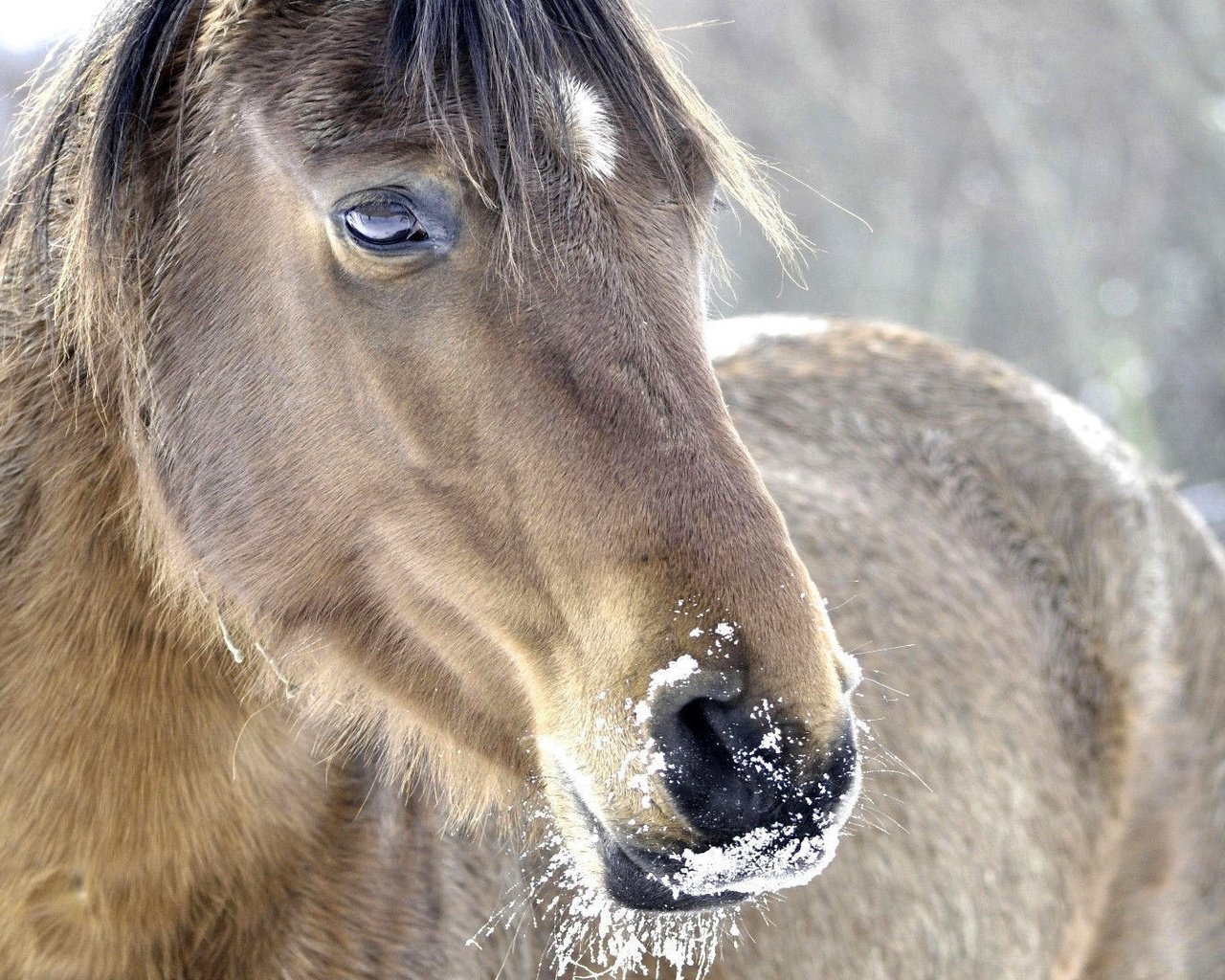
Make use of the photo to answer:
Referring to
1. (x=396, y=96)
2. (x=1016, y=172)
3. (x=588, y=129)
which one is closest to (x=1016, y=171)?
(x=1016, y=172)

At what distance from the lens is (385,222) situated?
6.17 feet

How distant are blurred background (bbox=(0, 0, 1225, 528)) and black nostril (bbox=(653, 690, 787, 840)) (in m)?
9.29

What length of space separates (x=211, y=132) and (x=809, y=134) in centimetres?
1309

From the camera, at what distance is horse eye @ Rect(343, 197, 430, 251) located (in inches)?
73.8

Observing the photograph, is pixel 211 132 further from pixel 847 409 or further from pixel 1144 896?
pixel 1144 896

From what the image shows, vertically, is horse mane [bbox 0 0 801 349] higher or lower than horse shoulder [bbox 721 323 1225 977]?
higher

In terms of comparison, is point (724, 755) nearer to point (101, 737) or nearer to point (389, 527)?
point (389, 527)

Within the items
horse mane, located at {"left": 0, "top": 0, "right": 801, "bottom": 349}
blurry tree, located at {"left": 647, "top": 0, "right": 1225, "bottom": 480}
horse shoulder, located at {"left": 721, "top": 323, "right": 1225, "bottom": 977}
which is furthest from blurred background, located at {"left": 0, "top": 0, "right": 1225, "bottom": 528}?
horse mane, located at {"left": 0, "top": 0, "right": 801, "bottom": 349}

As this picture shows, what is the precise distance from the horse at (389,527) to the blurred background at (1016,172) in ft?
29.7

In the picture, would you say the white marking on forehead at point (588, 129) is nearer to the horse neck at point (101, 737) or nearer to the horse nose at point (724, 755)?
the horse nose at point (724, 755)

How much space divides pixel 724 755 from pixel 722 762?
1 centimetres

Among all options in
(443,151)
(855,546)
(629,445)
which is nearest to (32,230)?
(443,151)

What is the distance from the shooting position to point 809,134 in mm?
14250

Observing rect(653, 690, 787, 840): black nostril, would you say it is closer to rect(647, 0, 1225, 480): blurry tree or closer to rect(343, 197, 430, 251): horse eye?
rect(343, 197, 430, 251): horse eye
